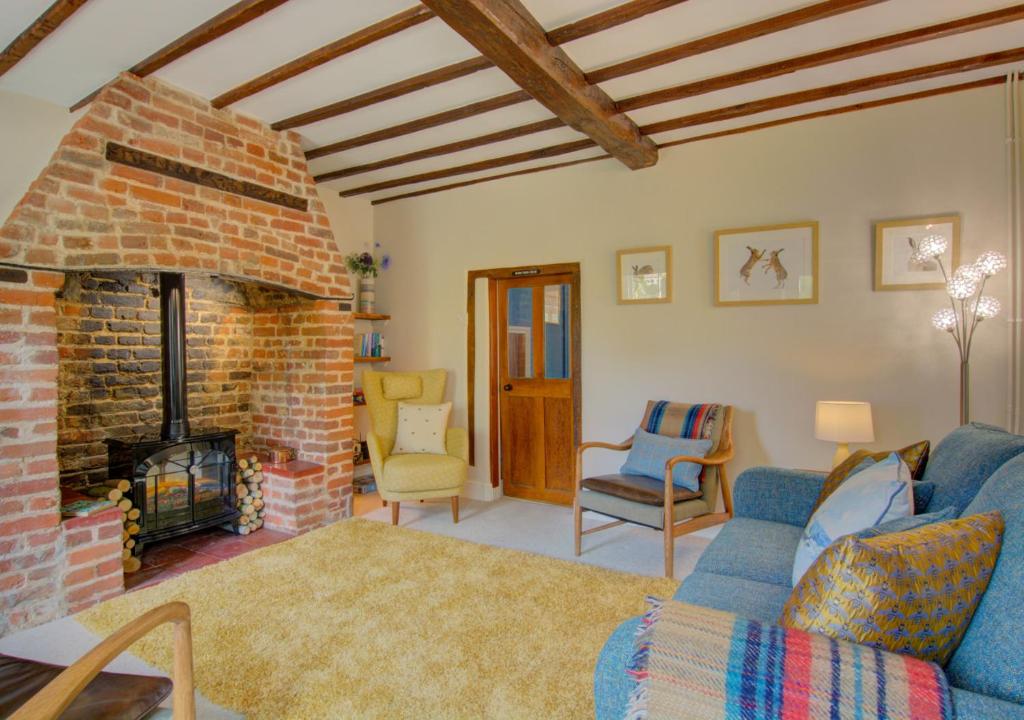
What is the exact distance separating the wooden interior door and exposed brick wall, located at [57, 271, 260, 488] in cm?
209

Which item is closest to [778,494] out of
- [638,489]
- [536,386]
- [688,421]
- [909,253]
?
[638,489]

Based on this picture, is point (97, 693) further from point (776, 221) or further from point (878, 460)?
point (776, 221)

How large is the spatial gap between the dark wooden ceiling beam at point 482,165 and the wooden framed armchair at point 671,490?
71.9 inches

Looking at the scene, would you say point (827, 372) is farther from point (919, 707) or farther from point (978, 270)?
point (919, 707)

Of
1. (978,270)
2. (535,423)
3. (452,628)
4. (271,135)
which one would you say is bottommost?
(452,628)

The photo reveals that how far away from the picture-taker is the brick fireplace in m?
2.44

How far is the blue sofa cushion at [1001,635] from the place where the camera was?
0.91m

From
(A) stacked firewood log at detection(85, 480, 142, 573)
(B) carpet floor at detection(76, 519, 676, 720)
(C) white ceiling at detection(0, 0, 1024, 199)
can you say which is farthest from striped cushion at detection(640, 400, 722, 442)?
(A) stacked firewood log at detection(85, 480, 142, 573)

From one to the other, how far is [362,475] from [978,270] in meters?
4.45

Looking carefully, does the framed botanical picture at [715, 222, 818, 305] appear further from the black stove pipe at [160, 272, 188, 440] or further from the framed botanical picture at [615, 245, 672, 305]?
the black stove pipe at [160, 272, 188, 440]

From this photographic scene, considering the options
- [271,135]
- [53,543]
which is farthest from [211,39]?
[53,543]

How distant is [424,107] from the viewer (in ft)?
10.4

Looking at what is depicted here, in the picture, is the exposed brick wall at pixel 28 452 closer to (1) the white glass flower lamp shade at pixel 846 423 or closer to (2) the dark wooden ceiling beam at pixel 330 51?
(2) the dark wooden ceiling beam at pixel 330 51

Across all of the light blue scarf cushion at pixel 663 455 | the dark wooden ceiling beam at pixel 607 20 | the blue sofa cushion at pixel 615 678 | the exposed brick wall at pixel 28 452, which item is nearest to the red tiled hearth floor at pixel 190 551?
the exposed brick wall at pixel 28 452
